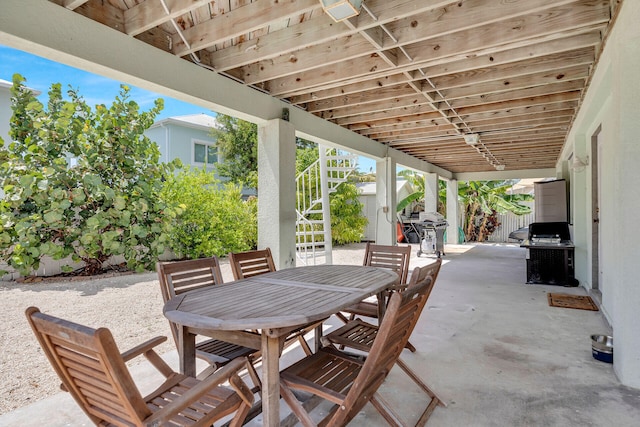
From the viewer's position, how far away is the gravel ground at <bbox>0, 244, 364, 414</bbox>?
3073 millimetres

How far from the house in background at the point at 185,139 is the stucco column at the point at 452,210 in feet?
30.3

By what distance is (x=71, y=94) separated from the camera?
7289mm

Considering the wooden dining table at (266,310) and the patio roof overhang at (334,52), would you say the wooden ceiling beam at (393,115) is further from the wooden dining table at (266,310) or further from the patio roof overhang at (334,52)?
the wooden dining table at (266,310)

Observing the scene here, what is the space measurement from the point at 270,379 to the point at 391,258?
2.43 metres

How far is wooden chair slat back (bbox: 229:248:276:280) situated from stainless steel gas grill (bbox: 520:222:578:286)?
5104 mm

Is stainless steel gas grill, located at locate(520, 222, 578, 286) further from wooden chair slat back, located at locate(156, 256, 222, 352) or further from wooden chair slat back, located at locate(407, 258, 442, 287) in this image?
wooden chair slat back, located at locate(156, 256, 222, 352)

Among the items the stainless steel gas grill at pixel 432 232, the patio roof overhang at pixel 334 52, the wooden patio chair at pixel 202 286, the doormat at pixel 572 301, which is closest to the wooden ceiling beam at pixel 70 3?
the patio roof overhang at pixel 334 52

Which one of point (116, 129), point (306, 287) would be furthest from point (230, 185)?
point (306, 287)

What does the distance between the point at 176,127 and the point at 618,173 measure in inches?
560

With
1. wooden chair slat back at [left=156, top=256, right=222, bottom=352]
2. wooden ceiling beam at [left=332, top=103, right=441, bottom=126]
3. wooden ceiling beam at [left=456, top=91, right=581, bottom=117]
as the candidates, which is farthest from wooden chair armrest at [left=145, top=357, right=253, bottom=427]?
wooden ceiling beam at [left=456, top=91, right=581, bottom=117]

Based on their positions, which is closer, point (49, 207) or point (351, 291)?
point (351, 291)

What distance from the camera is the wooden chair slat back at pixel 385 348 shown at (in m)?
1.76

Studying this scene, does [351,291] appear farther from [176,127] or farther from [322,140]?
[176,127]

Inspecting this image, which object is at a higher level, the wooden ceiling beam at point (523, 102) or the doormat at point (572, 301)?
the wooden ceiling beam at point (523, 102)
